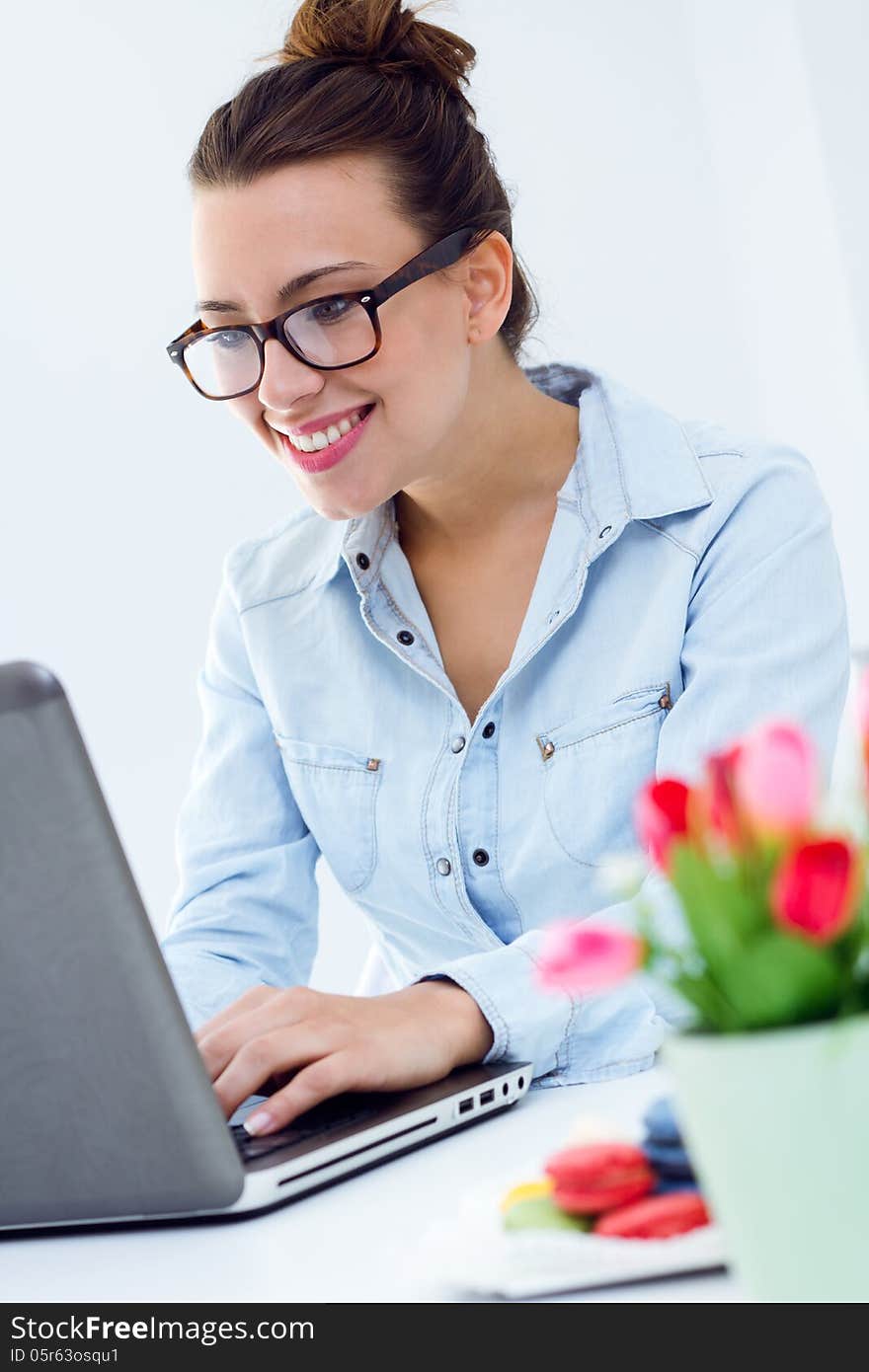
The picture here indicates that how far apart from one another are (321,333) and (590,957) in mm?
1121

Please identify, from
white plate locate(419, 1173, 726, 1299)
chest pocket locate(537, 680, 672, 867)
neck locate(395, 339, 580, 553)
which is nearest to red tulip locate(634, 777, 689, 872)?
white plate locate(419, 1173, 726, 1299)

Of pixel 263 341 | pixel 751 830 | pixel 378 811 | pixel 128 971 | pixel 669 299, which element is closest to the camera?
pixel 751 830

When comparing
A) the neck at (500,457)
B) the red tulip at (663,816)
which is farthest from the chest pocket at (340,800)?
the red tulip at (663,816)

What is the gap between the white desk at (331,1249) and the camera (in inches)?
24.9

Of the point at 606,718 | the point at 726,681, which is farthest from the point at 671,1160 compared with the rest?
the point at 606,718

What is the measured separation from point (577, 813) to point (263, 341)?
0.55 meters

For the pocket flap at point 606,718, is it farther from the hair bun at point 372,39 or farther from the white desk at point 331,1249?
the hair bun at point 372,39

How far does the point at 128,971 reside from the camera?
726 mm

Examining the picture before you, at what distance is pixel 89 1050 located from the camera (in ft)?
2.49

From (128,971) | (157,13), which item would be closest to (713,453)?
(128,971)

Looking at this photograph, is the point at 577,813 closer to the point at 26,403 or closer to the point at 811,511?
the point at 811,511

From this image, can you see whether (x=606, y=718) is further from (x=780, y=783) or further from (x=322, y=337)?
(x=780, y=783)

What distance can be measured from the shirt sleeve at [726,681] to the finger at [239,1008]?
0.13m

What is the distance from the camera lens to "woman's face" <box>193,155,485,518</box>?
4.58ft
